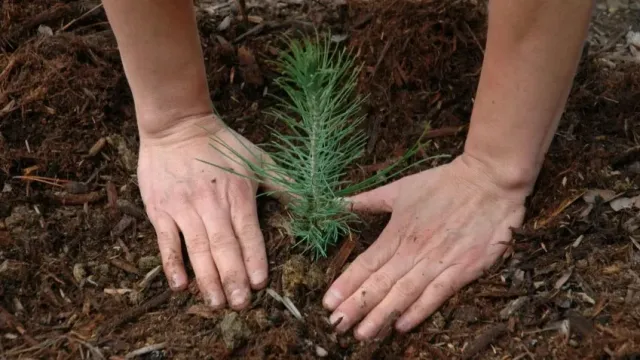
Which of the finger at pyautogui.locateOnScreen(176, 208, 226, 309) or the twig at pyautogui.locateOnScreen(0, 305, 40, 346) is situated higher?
the finger at pyautogui.locateOnScreen(176, 208, 226, 309)

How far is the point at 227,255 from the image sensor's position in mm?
1539

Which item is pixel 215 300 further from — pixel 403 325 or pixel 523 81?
pixel 523 81

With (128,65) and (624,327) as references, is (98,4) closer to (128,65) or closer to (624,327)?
(128,65)

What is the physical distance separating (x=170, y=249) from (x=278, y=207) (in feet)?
1.00

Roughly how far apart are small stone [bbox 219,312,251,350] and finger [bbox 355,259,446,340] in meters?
0.25

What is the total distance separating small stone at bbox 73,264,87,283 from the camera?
1.57 metres

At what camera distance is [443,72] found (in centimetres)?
193

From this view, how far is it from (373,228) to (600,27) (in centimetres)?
125

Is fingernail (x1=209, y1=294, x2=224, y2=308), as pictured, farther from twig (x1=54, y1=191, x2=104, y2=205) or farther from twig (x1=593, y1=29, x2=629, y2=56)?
twig (x1=593, y1=29, x2=629, y2=56)

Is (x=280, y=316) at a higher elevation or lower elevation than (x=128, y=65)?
lower

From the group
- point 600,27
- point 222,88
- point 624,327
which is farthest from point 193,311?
point 600,27

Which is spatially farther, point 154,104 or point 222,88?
point 222,88

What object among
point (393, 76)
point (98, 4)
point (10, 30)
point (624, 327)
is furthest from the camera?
point (98, 4)

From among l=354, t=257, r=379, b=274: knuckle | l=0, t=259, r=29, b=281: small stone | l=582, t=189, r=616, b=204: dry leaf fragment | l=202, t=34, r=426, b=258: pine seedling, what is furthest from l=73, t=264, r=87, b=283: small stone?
l=582, t=189, r=616, b=204: dry leaf fragment
